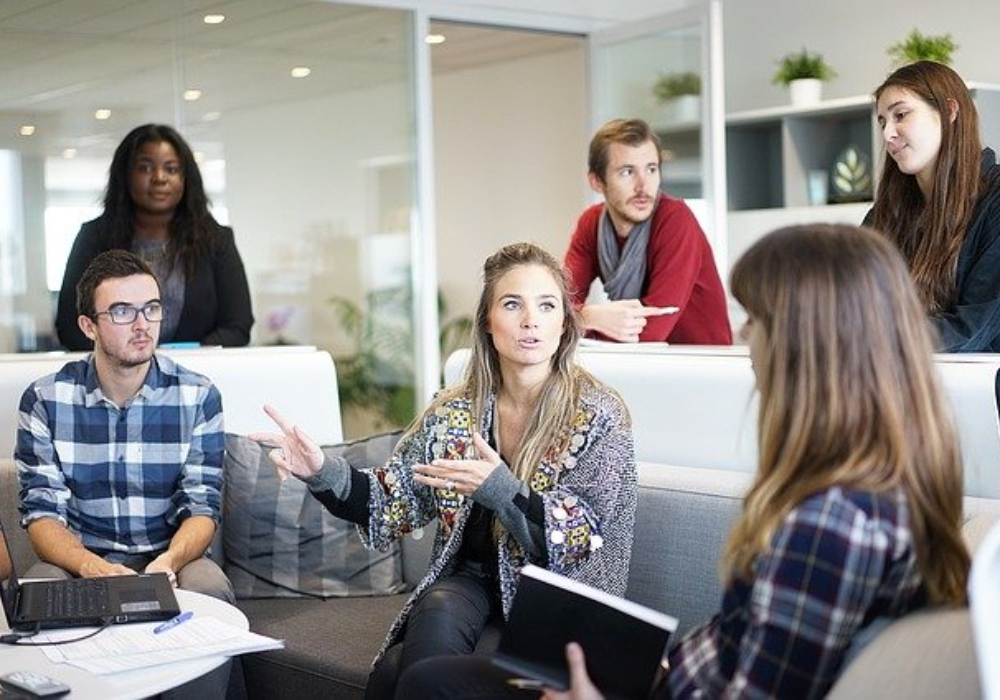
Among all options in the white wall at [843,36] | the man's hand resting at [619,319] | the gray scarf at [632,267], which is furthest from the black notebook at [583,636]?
the white wall at [843,36]

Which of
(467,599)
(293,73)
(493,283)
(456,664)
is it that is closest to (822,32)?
(293,73)

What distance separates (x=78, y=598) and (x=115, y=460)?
2.65 ft

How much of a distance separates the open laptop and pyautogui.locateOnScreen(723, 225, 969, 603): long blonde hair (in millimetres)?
1139

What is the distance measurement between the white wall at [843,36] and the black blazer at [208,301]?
3.34 meters

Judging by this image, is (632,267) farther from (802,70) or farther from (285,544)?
(802,70)

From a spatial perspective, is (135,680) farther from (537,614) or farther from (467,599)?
(467,599)

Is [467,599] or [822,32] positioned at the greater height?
[822,32]

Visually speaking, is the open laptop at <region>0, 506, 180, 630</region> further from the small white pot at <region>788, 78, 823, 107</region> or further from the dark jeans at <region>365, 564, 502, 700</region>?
the small white pot at <region>788, 78, 823, 107</region>

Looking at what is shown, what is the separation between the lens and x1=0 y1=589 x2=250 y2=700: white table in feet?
6.48

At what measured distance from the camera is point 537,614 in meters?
1.91

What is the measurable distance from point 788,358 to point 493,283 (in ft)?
4.29

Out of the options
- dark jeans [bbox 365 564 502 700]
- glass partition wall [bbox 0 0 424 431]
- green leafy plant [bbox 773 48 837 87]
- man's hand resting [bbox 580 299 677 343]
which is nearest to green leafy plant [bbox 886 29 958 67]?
green leafy plant [bbox 773 48 837 87]

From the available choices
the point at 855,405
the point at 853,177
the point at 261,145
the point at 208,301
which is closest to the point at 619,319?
the point at 208,301

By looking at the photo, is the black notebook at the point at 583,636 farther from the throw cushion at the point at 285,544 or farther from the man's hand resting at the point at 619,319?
the man's hand resting at the point at 619,319
